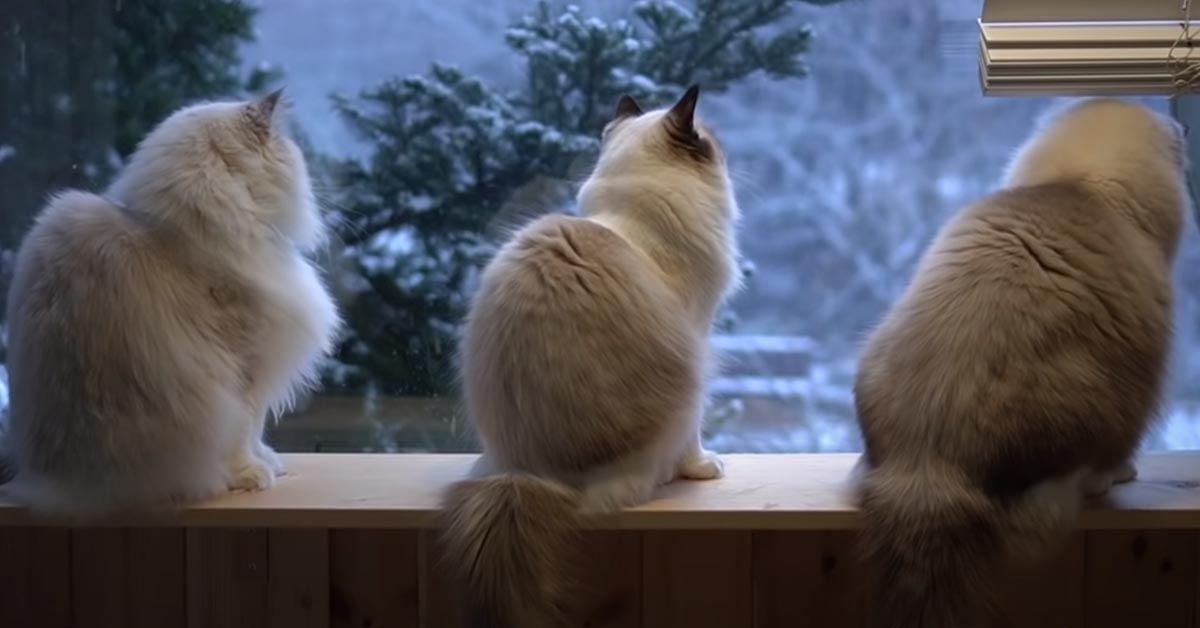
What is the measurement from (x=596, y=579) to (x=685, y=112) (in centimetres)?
65

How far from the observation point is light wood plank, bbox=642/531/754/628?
70.2 inches

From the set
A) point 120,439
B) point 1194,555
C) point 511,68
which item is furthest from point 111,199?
point 1194,555

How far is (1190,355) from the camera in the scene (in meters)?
2.07

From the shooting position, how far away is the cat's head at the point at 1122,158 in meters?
1.62

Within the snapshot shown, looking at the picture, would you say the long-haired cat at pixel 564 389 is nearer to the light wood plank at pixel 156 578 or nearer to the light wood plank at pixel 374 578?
the light wood plank at pixel 374 578

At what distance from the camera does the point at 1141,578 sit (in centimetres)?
177

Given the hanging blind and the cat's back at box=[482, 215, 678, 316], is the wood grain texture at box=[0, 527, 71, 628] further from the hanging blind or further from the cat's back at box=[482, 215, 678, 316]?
the hanging blind

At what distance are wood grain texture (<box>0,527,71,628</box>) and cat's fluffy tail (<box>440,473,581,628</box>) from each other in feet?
2.21

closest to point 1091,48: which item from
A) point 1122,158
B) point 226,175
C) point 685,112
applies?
point 1122,158

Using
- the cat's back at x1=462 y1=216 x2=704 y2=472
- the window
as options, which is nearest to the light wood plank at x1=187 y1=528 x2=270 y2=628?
the window

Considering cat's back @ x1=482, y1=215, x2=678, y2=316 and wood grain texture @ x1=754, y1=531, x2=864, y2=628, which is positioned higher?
cat's back @ x1=482, y1=215, x2=678, y2=316

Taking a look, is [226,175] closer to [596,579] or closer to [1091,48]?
[596,579]

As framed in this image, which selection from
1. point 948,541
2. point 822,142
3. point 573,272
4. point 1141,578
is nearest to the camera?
point 948,541

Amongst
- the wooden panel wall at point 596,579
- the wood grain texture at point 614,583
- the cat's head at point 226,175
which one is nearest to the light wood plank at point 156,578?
the wooden panel wall at point 596,579
